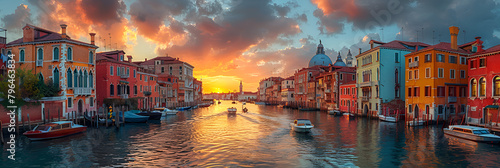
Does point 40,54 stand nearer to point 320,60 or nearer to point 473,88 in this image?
point 473,88

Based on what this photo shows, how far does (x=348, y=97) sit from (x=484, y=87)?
86.4 ft

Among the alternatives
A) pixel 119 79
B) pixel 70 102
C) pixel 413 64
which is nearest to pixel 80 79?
pixel 70 102

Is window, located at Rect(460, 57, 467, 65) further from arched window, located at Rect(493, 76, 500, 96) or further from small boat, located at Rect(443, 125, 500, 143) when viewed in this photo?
small boat, located at Rect(443, 125, 500, 143)

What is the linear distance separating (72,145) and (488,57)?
36707 mm

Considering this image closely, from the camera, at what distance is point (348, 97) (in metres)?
54.9

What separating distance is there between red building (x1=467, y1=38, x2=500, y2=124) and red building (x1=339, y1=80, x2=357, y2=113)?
71.9 feet

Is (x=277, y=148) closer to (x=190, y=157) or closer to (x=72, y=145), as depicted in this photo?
(x=190, y=157)

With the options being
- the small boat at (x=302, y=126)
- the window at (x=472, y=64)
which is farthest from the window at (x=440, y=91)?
the small boat at (x=302, y=126)

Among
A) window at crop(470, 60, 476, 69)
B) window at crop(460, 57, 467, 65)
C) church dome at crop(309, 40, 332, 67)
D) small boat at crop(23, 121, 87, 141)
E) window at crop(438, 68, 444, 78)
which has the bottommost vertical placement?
small boat at crop(23, 121, 87, 141)

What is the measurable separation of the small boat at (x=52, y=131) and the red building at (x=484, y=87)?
119 feet

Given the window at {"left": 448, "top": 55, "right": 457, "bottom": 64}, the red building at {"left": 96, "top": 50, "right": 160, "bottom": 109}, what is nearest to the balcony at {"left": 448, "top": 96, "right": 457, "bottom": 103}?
the window at {"left": 448, "top": 55, "right": 457, "bottom": 64}

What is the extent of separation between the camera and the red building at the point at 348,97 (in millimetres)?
52650

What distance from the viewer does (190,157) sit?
18.5m

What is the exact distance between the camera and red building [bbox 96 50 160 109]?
138 feet
